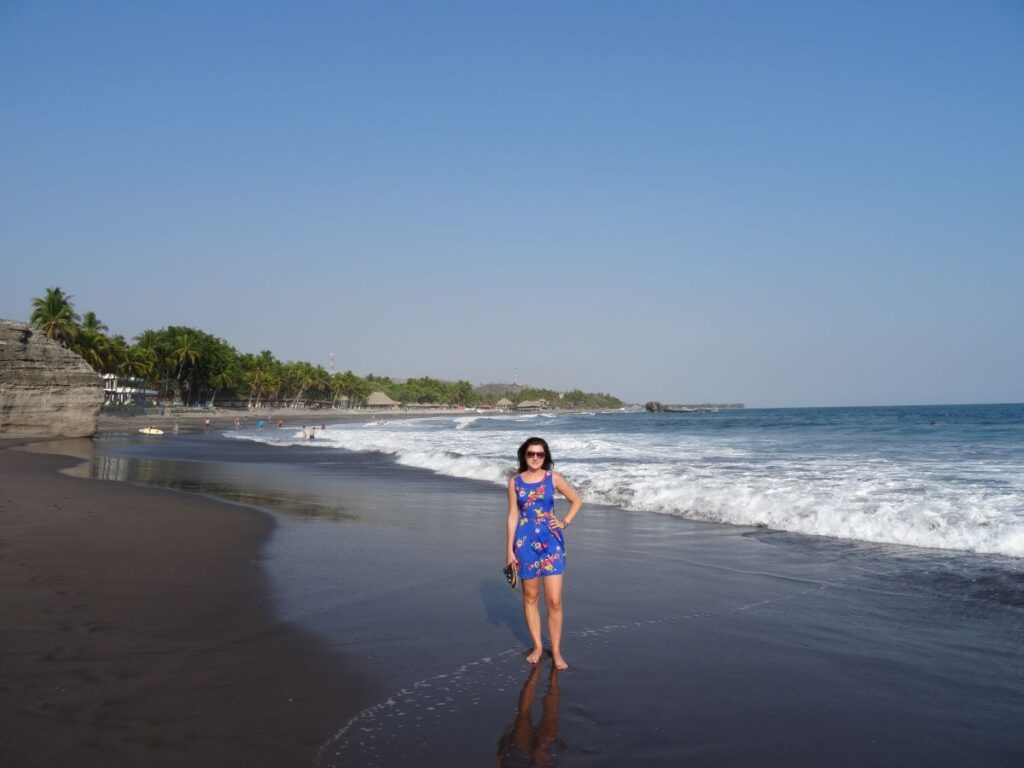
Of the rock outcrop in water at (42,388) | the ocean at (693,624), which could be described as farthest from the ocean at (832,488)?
the rock outcrop in water at (42,388)

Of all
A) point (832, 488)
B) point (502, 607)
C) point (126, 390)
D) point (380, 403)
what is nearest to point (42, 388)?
point (832, 488)

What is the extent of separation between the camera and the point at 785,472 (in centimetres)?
1677

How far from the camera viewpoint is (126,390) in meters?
83.3

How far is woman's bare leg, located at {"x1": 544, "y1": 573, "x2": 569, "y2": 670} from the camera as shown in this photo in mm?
4887

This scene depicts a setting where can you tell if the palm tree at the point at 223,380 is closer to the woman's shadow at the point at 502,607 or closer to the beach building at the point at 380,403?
the beach building at the point at 380,403

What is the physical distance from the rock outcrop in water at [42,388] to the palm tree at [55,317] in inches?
1306

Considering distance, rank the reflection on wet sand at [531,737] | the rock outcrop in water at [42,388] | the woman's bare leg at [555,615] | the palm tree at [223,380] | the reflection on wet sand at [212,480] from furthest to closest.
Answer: the palm tree at [223,380]
the rock outcrop in water at [42,388]
the reflection on wet sand at [212,480]
the woman's bare leg at [555,615]
the reflection on wet sand at [531,737]

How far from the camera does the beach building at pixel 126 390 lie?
79000 millimetres

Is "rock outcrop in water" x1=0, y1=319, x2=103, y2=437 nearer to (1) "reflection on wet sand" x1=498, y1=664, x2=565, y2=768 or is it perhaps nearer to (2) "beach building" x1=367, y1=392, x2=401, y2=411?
(1) "reflection on wet sand" x1=498, y1=664, x2=565, y2=768

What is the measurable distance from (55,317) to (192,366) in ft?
97.6

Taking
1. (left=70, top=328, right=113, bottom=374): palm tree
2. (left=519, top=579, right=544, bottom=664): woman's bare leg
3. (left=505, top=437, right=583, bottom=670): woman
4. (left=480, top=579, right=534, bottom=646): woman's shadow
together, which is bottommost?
(left=480, top=579, right=534, bottom=646): woman's shadow

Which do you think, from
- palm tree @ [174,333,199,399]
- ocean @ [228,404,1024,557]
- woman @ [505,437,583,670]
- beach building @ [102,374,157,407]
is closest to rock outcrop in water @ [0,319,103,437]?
ocean @ [228,404,1024,557]

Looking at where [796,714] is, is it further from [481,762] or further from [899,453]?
[899,453]

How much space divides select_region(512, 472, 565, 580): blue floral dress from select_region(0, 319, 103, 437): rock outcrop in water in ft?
106
